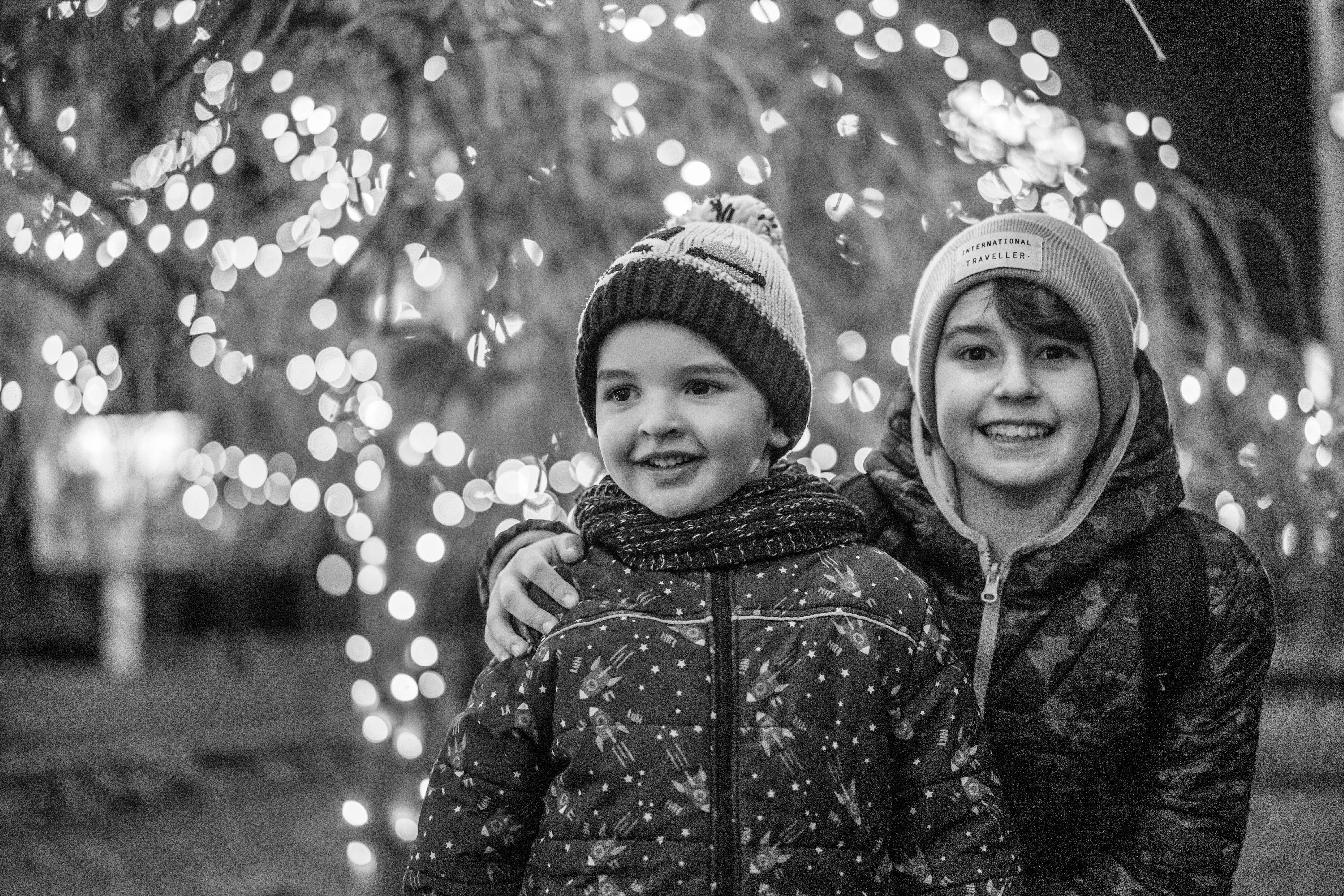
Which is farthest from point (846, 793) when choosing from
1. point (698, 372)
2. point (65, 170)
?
point (65, 170)

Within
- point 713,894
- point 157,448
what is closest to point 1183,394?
point 713,894

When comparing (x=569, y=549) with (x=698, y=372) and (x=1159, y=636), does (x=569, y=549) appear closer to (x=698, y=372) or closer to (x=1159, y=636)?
(x=698, y=372)

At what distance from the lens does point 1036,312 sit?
1.41 meters

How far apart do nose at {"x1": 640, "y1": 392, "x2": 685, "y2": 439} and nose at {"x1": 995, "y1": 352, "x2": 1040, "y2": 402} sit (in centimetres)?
38

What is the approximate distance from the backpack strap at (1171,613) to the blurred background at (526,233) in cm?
59

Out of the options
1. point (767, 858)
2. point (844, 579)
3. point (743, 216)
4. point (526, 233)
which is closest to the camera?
point (767, 858)

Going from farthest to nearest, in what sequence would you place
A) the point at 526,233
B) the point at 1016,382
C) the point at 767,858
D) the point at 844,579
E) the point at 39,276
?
the point at 526,233 < the point at 39,276 < the point at 1016,382 < the point at 844,579 < the point at 767,858

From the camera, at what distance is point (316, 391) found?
293 centimetres

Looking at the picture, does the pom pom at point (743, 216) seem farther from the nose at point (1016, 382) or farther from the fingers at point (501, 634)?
the fingers at point (501, 634)

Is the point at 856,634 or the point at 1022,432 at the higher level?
the point at 1022,432

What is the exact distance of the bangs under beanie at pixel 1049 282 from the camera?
142cm

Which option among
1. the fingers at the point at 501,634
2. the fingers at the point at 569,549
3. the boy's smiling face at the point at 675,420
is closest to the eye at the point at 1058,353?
the boy's smiling face at the point at 675,420

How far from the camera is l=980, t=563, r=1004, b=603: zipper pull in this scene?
4.67ft

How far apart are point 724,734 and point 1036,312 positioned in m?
0.59
